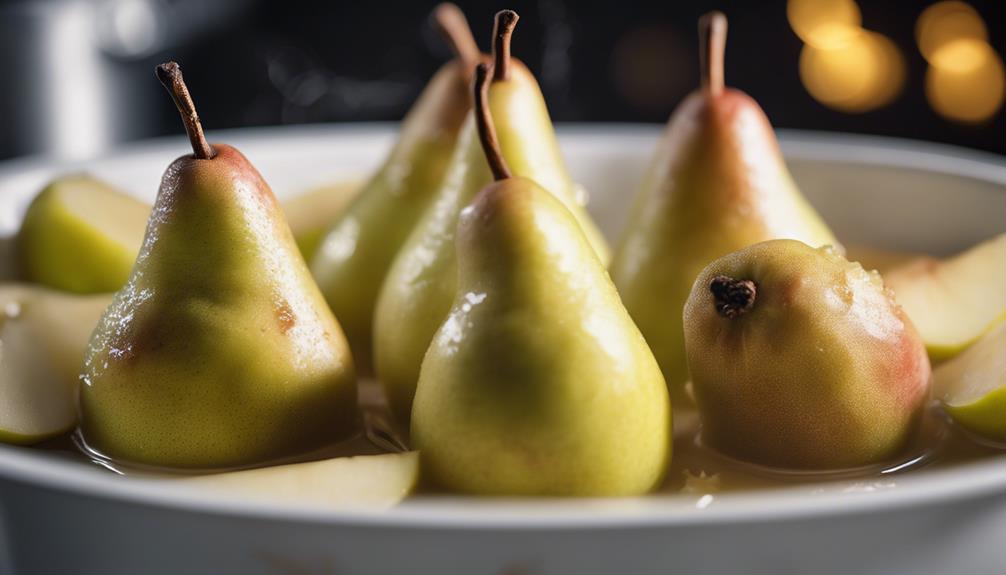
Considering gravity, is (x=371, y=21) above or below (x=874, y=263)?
above

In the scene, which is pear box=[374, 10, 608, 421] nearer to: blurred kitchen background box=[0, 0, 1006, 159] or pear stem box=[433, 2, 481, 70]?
pear stem box=[433, 2, 481, 70]

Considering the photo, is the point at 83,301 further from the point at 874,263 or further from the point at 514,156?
the point at 874,263

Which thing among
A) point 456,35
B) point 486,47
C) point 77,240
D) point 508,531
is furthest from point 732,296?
point 486,47

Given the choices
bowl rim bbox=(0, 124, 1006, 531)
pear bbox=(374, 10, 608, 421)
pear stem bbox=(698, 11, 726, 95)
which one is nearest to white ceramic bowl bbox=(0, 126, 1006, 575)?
bowl rim bbox=(0, 124, 1006, 531)

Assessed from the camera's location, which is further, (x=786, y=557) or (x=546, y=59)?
(x=546, y=59)

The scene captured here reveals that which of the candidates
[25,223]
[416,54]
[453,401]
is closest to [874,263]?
[453,401]

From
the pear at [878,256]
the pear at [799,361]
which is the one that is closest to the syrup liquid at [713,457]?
the pear at [799,361]

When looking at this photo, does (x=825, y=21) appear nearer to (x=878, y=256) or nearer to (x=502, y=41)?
(x=878, y=256)
